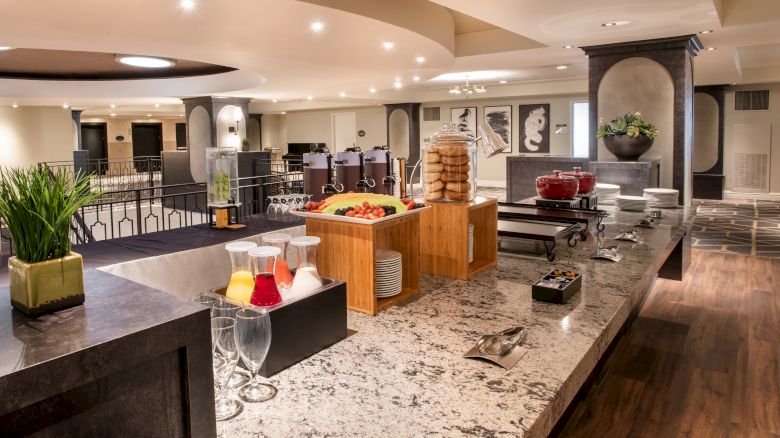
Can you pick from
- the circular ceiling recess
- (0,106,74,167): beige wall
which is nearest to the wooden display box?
the circular ceiling recess

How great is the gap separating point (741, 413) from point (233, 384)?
107 inches

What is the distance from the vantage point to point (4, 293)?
1.07 meters

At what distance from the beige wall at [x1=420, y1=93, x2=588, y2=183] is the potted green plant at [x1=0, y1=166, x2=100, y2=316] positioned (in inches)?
551

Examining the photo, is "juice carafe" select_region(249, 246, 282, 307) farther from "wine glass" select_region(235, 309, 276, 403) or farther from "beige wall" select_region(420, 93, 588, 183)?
"beige wall" select_region(420, 93, 588, 183)

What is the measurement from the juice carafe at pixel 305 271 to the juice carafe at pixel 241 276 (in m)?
0.12

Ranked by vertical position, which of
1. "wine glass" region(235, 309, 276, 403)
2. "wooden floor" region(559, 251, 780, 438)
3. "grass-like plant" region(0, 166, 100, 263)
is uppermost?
"grass-like plant" region(0, 166, 100, 263)

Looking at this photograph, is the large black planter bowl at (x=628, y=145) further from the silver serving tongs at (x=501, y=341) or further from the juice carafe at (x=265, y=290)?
the juice carafe at (x=265, y=290)

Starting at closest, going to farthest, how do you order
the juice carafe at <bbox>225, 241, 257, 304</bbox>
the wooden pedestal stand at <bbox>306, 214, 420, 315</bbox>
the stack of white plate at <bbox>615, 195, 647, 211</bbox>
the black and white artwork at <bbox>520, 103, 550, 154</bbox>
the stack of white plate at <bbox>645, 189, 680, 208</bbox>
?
1. the juice carafe at <bbox>225, 241, 257, 304</bbox>
2. the wooden pedestal stand at <bbox>306, 214, 420, 315</bbox>
3. the stack of white plate at <bbox>615, 195, 647, 211</bbox>
4. the stack of white plate at <bbox>645, 189, 680, 208</bbox>
5. the black and white artwork at <bbox>520, 103, 550, 154</bbox>

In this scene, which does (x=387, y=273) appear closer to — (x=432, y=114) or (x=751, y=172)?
(x=751, y=172)

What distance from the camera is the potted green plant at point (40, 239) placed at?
0.95 meters

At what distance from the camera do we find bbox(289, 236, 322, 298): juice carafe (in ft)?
4.98

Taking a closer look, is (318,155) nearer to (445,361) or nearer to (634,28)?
(634,28)

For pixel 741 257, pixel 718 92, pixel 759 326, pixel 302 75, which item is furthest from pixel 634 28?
pixel 718 92

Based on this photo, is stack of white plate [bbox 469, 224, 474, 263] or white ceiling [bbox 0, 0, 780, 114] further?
white ceiling [bbox 0, 0, 780, 114]
